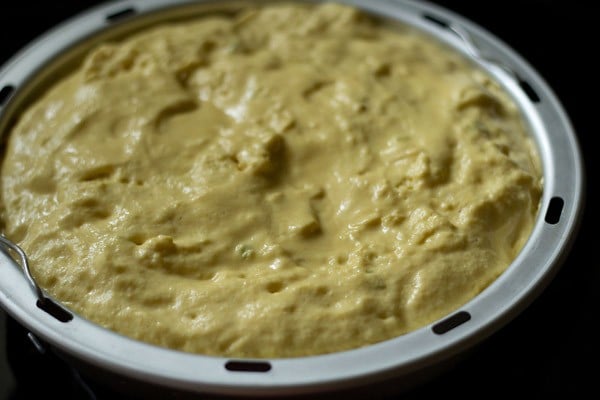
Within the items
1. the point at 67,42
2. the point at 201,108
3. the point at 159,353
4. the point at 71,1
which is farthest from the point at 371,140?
the point at 71,1

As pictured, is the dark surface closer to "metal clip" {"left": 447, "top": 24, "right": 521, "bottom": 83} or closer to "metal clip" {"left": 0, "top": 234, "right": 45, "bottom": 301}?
"metal clip" {"left": 0, "top": 234, "right": 45, "bottom": 301}

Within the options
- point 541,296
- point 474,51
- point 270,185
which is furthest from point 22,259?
point 541,296

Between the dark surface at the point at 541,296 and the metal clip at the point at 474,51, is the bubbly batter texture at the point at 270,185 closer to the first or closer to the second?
the metal clip at the point at 474,51

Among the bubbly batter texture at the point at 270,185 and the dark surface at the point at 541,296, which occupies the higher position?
the bubbly batter texture at the point at 270,185

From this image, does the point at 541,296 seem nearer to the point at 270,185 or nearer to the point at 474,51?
the point at 474,51

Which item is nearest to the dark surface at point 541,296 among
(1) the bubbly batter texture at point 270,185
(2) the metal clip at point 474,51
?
(1) the bubbly batter texture at point 270,185
